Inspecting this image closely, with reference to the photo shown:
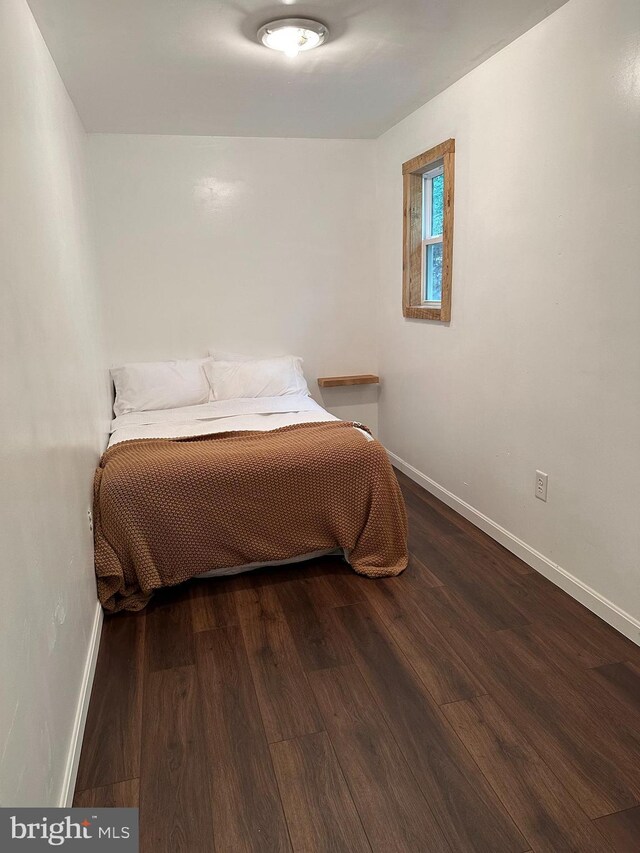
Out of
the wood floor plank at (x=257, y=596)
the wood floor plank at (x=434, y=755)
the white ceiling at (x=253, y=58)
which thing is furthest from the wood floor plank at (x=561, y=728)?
the white ceiling at (x=253, y=58)

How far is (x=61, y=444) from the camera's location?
193 cm

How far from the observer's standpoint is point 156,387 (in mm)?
3904

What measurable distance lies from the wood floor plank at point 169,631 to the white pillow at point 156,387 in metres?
1.45

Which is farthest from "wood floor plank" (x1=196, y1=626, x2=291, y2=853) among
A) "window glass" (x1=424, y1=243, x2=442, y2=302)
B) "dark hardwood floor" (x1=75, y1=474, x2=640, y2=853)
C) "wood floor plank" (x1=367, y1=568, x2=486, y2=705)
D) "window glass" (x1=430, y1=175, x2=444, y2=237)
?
"window glass" (x1=430, y1=175, x2=444, y2=237)

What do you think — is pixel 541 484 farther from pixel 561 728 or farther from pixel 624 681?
pixel 561 728

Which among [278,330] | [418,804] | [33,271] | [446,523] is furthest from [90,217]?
[418,804]

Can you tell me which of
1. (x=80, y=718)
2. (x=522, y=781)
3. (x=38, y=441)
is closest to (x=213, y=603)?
(x=80, y=718)

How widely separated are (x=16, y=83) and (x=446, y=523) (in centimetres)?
278

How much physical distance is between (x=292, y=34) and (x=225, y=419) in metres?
1.94

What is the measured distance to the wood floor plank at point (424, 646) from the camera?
202 centimetres

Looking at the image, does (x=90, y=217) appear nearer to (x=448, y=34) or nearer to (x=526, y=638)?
(x=448, y=34)

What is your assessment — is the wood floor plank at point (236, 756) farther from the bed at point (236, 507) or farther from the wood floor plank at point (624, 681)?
the wood floor plank at point (624, 681)

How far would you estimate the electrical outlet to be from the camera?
8.88 ft

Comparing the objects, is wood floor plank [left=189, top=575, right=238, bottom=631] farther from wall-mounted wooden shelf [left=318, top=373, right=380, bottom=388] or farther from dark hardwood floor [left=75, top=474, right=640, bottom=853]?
wall-mounted wooden shelf [left=318, top=373, right=380, bottom=388]
